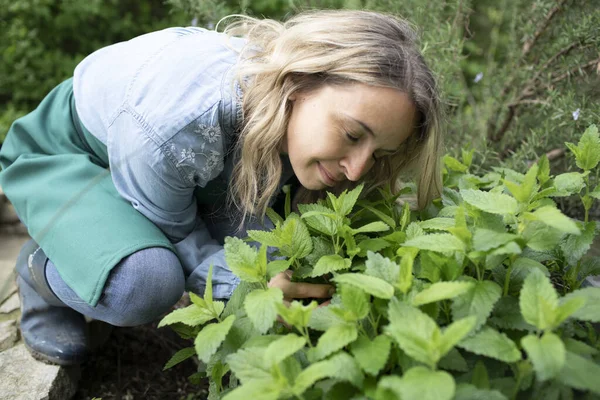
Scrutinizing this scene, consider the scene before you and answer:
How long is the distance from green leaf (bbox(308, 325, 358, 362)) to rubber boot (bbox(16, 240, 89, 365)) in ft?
3.19

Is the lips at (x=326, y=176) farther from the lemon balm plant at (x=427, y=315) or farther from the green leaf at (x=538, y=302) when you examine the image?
the green leaf at (x=538, y=302)

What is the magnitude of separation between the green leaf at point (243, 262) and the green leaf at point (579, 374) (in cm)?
51

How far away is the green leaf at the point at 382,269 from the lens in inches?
38.9

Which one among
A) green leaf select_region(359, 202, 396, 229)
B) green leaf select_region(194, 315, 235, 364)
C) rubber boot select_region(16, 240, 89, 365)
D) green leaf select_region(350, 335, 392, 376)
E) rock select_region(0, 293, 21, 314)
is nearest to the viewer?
green leaf select_region(350, 335, 392, 376)

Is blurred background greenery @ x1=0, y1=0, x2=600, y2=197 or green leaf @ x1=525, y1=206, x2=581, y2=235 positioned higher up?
green leaf @ x1=525, y1=206, x2=581, y2=235

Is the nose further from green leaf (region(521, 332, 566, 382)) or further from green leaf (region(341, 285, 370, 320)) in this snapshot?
green leaf (region(521, 332, 566, 382))

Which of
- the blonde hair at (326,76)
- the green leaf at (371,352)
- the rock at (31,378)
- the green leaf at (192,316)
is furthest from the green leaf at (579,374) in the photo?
the rock at (31,378)

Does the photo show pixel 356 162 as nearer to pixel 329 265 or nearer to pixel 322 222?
pixel 322 222

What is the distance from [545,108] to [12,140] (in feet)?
5.32

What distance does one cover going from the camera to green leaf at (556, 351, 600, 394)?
78 centimetres

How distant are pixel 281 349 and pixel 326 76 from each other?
28.3 inches

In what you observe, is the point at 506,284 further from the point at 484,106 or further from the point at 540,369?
the point at 484,106

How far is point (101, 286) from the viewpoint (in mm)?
1425

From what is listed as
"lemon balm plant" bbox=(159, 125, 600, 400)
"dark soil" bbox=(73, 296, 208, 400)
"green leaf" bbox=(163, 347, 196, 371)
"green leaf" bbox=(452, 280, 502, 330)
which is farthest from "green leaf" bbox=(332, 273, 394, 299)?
"dark soil" bbox=(73, 296, 208, 400)
